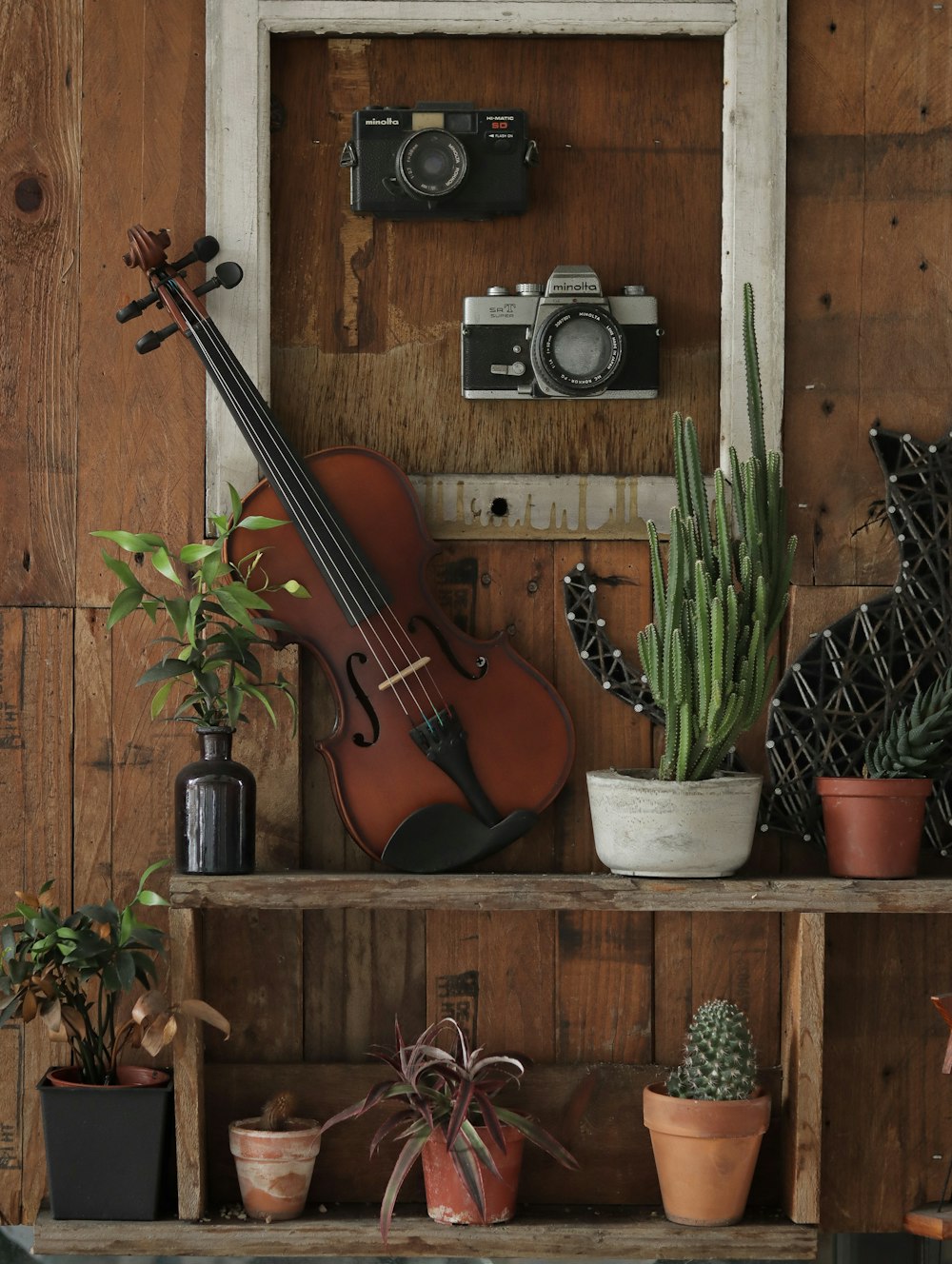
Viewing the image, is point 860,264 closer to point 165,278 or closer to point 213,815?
point 165,278


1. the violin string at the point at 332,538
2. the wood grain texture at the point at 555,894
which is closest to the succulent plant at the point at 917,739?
the wood grain texture at the point at 555,894

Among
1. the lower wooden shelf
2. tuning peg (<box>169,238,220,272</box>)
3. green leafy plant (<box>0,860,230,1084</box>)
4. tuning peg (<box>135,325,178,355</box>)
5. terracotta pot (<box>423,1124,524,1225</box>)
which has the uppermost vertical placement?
tuning peg (<box>169,238,220,272</box>)

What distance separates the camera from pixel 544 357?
5.92ft

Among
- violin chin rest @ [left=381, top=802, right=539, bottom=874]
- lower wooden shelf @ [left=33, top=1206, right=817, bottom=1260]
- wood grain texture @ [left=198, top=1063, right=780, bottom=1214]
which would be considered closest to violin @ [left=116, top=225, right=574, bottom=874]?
violin chin rest @ [left=381, top=802, right=539, bottom=874]

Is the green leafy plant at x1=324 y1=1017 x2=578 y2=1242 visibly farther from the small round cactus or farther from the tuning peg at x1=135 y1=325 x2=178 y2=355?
the tuning peg at x1=135 y1=325 x2=178 y2=355

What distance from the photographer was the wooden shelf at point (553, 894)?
163 centimetres

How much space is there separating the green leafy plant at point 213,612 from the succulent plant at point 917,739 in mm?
744

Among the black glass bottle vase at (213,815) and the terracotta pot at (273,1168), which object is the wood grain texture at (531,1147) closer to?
the terracotta pot at (273,1168)

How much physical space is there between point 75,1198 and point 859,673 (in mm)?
1171

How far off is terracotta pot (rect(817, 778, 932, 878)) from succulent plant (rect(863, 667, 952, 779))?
0.10ft

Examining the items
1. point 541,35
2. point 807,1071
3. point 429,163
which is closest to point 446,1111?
point 807,1071

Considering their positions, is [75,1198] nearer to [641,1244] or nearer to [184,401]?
[641,1244]

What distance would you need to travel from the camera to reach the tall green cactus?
1.60 metres

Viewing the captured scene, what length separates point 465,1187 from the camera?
1649 millimetres
